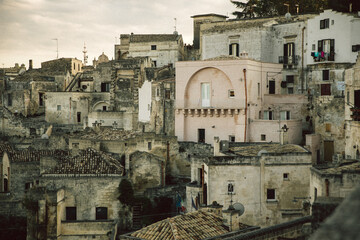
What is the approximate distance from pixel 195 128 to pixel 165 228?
18487mm

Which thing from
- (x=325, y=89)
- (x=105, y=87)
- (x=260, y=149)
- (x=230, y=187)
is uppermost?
(x=105, y=87)

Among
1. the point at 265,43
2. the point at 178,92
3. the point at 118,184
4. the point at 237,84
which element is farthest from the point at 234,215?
the point at 265,43

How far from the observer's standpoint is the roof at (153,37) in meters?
57.1

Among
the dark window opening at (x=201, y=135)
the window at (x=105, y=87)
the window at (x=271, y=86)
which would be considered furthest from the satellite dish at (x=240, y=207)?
the window at (x=105, y=87)

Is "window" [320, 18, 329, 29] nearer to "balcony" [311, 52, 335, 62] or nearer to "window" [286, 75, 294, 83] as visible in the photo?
"balcony" [311, 52, 335, 62]

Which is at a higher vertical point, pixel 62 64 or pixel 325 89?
pixel 62 64

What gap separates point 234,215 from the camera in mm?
19203

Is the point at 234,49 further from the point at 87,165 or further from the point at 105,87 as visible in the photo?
the point at 87,165

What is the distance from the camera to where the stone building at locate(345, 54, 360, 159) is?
2514 cm

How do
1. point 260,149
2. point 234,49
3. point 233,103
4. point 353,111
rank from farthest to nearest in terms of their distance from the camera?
point 234,49, point 233,103, point 260,149, point 353,111

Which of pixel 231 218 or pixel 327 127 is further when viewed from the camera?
pixel 327 127

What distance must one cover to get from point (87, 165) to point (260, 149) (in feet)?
34.7

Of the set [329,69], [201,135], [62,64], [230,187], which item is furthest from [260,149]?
[62,64]

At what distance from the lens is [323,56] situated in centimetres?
3634
